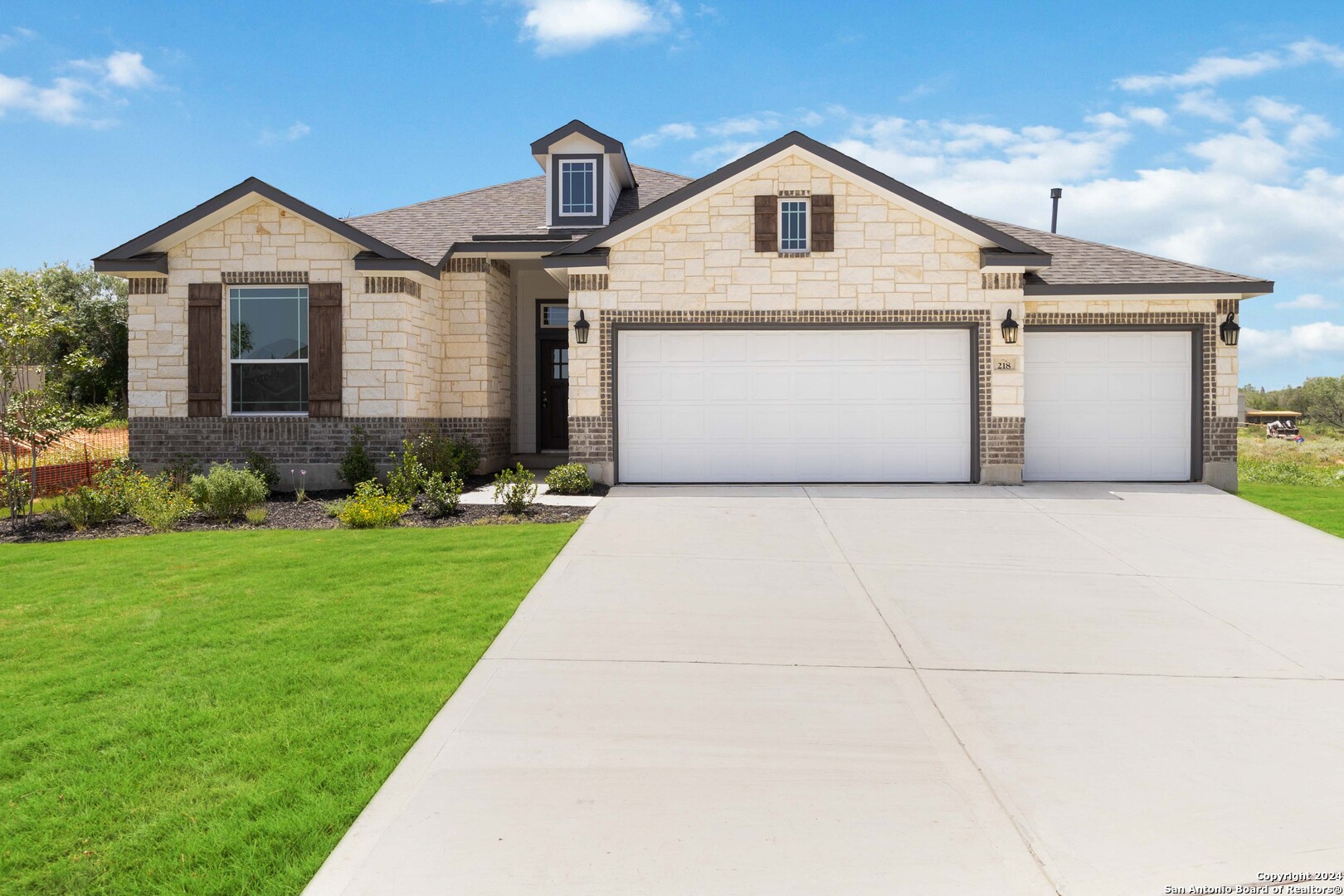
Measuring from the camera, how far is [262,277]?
13617 mm

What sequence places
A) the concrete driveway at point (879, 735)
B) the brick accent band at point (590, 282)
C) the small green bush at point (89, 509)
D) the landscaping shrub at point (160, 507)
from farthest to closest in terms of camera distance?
the brick accent band at point (590, 282)
the small green bush at point (89, 509)
the landscaping shrub at point (160, 507)
the concrete driveway at point (879, 735)

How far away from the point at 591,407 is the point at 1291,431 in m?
52.7

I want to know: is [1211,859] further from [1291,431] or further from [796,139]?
[1291,431]

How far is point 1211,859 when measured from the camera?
335 cm

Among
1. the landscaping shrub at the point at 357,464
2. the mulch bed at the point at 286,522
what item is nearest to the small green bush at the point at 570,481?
the mulch bed at the point at 286,522

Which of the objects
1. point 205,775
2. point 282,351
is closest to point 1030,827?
point 205,775

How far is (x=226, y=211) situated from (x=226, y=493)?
4.97 m

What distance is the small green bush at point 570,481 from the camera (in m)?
12.8

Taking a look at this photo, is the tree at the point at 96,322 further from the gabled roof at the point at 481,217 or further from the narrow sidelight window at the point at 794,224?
the narrow sidelight window at the point at 794,224

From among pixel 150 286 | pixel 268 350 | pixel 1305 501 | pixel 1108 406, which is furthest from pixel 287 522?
pixel 1305 501

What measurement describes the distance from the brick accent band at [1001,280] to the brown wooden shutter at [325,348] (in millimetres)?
10388

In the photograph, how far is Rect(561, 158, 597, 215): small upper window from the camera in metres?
16.4

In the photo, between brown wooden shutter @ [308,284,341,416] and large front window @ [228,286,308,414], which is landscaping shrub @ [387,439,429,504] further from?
large front window @ [228,286,308,414]

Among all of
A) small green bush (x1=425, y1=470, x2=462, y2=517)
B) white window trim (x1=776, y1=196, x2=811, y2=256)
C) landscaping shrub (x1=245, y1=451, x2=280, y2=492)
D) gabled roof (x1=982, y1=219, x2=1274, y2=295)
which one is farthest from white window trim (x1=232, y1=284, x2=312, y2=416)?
gabled roof (x1=982, y1=219, x2=1274, y2=295)
